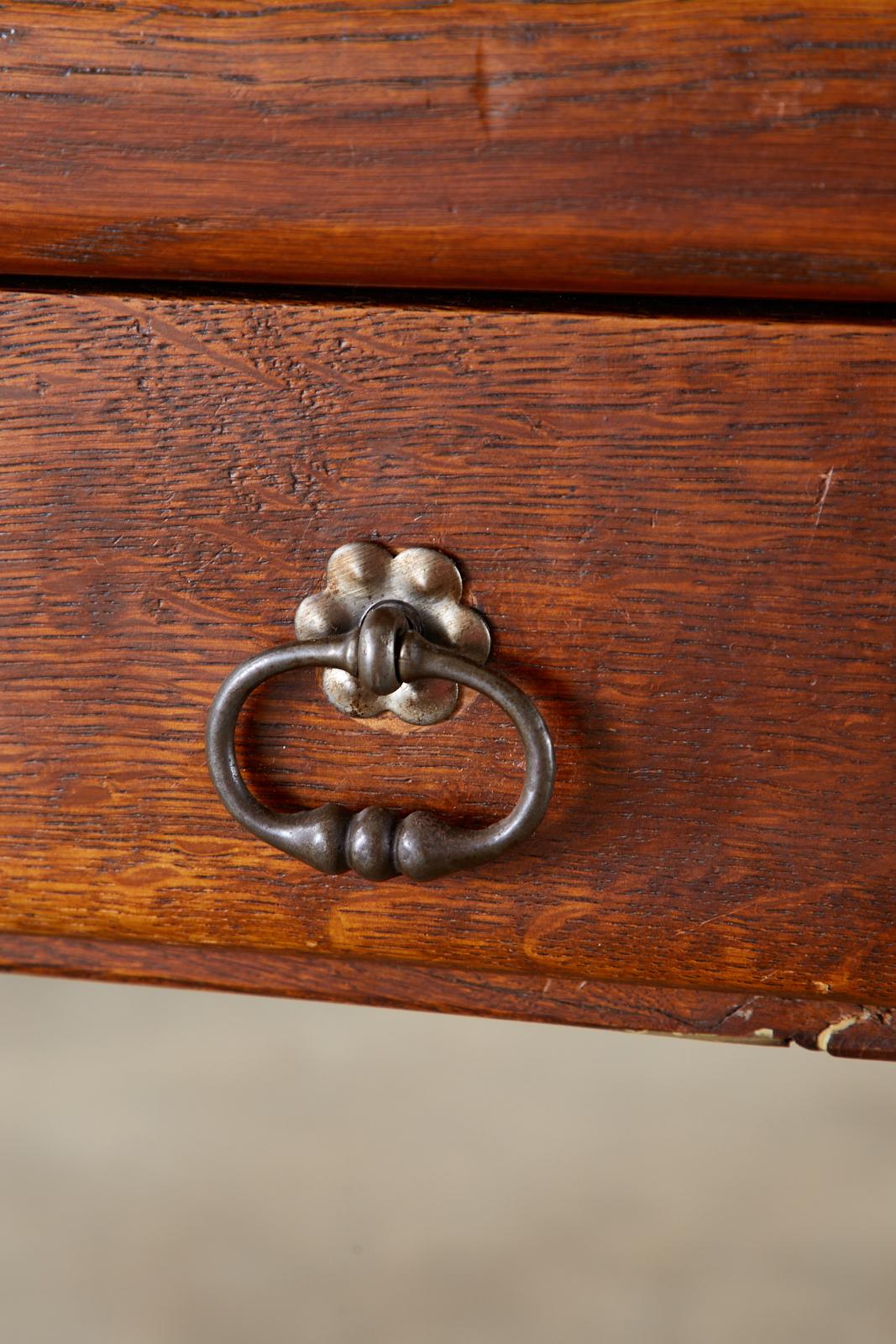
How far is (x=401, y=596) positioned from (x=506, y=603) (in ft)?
0.09

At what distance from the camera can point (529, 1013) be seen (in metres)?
0.35

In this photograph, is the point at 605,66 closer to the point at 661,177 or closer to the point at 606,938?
the point at 661,177

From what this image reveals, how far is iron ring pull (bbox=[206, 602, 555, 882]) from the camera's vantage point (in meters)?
0.30

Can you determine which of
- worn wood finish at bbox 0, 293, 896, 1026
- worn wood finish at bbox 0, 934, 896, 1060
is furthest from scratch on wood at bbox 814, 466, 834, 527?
worn wood finish at bbox 0, 934, 896, 1060

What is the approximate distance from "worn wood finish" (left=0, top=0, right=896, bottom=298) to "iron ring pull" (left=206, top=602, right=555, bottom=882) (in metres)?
0.09

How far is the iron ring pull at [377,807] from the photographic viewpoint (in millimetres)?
296

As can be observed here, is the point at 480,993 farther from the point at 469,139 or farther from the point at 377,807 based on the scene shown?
the point at 469,139

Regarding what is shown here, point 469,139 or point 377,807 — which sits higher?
point 469,139

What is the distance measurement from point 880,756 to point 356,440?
5.9 inches

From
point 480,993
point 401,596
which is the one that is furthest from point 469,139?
point 480,993

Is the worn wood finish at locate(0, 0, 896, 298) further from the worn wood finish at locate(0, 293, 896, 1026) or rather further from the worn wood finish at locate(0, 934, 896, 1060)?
the worn wood finish at locate(0, 934, 896, 1060)

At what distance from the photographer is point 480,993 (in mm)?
352

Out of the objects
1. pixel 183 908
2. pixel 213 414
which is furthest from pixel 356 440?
pixel 183 908

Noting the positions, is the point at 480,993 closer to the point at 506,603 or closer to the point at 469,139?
the point at 506,603
